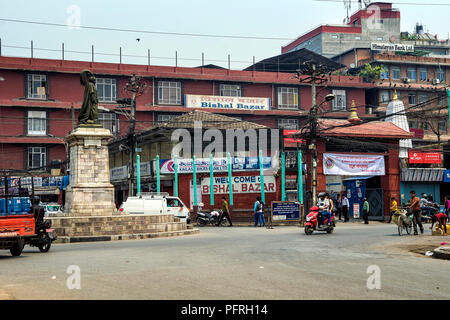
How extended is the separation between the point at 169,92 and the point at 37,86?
12787mm

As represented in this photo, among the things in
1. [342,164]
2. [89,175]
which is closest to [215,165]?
[342,164]

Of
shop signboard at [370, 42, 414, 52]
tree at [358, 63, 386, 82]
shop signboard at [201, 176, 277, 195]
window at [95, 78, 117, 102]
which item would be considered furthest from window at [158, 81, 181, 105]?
shop signboard at [370, 42, 414, 52]

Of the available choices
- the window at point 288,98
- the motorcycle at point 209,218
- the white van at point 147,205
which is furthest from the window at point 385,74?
the white van at point 147,205

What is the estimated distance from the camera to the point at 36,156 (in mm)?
51844

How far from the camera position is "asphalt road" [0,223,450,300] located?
7727 millimetres

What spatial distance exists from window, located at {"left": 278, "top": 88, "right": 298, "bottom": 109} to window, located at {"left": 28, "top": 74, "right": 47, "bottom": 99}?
24.5m

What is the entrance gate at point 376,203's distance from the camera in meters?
34.5

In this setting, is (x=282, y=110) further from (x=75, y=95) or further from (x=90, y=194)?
(x=90, y=194)

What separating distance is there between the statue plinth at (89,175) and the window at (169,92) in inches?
1292

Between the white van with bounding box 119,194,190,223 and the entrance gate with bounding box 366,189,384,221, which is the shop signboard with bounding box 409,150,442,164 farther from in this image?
the white van with bounding box 119,194,190,223

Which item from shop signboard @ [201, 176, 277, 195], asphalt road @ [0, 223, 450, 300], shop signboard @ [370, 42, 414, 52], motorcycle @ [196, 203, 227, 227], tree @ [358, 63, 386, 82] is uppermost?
shop signboard @ [370, 42, 414, 52]

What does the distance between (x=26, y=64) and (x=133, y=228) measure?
3542 centimetres
